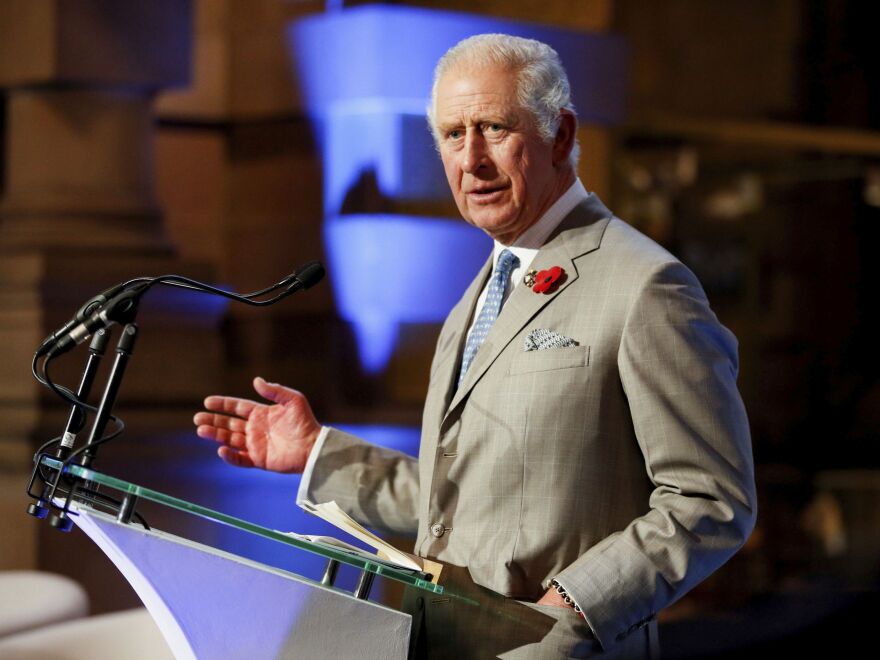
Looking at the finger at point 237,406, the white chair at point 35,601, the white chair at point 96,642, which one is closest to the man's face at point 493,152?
the finger at point 237,406

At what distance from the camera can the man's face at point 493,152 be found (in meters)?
1.95

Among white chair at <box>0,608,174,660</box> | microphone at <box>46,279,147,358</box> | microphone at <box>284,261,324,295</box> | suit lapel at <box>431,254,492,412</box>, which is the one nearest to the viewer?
microphone at <box>46,279,147,358</box>

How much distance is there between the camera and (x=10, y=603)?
3000mm

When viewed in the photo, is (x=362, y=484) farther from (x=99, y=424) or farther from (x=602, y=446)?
(x=99, y=424)

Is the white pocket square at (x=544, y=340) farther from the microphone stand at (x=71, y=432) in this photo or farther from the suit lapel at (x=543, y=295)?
the microphone stand at (x=71, y=432)

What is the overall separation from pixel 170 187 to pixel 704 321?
3329 millimetres

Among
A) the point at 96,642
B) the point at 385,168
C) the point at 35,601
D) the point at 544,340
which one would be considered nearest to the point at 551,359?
the point at 544,340

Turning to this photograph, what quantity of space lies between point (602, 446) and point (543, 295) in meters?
0.24

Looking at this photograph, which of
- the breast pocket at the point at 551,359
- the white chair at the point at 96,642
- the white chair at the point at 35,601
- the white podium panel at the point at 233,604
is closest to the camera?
the white podium panel at the point at 233,604

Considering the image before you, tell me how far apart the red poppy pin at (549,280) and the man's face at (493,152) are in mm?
109

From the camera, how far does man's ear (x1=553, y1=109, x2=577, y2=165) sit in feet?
6.63

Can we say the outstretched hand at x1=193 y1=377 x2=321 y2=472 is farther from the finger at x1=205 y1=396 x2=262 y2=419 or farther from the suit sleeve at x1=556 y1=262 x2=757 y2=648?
the suit sleeve at x1=556 y1=262 x2=757 y2=648

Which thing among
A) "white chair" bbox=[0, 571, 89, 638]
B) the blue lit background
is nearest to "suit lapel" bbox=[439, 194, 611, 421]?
"white chair" bbox=[0, 571, 89, 638]

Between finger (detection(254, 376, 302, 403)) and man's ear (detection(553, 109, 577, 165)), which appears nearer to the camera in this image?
man's ear (detection(553, 109, 577, 165))
